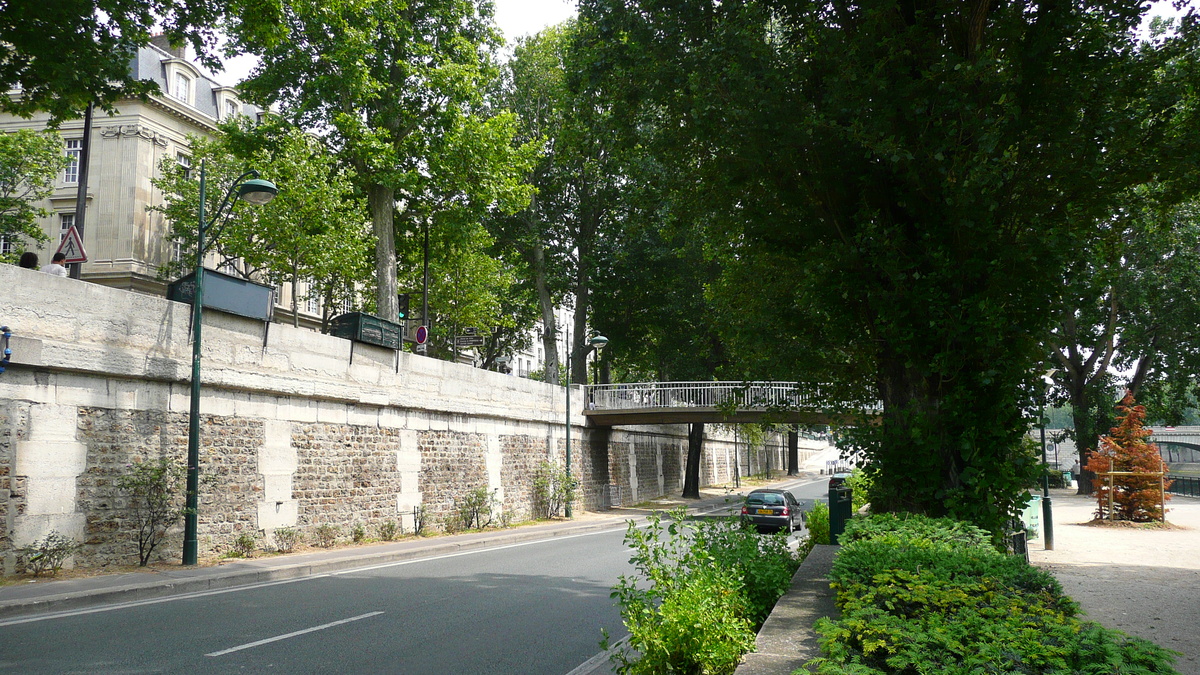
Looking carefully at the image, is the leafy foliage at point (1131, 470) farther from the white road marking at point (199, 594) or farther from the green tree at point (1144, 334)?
the white road marking at point (199, 594)

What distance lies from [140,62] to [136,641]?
37801mm

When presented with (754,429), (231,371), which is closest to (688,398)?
(754,429)

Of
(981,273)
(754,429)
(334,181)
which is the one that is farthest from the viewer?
(754,429)

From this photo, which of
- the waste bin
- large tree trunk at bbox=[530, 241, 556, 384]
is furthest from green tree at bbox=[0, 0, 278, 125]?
large tree trunk at bbox=[530, 241, 556, 384]

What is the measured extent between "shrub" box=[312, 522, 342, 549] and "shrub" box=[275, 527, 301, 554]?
0.77 meters

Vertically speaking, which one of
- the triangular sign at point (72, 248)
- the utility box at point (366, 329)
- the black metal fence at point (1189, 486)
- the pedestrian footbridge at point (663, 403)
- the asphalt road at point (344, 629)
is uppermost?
the triangular sign at point (72, 248)

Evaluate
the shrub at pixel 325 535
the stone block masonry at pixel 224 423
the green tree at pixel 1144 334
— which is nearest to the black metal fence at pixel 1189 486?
the green tree at pixel 1144 334

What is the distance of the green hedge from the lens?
11.8 ft

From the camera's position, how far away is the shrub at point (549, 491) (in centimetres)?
2795

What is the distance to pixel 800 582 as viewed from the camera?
7.66 m

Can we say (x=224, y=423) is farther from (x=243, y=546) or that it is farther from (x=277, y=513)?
(x=243, y=546)

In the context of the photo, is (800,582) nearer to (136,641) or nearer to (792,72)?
(792,72)

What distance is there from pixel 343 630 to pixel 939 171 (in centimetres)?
781

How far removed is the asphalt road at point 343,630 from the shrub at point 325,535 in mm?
4417
